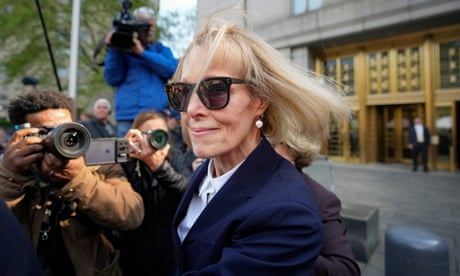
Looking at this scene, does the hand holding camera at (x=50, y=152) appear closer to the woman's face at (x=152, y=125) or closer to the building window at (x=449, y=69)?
the woman's face at (x=152, y=125)

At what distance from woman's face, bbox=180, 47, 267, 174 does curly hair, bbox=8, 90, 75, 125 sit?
110 centimetres

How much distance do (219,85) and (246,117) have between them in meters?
0.16

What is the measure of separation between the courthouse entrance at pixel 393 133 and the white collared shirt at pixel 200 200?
10.4m

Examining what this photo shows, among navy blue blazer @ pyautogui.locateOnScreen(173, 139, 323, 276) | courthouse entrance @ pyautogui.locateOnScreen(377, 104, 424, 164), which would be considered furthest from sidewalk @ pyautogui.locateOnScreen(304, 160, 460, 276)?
navy blue blazer @ pyautogui.locateOnScreen(173, 139, 323, 276)

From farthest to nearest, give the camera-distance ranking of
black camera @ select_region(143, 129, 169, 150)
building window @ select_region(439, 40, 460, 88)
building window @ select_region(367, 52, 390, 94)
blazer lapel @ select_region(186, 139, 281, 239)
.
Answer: building window @ select_region(367, 52, 390, 94)
building window @ select_region(439, 40, 460, 88)
black camera @ select_region(143, 129, 169, 150)
blazer lapel @ select_region(186, 139, 281, 239)

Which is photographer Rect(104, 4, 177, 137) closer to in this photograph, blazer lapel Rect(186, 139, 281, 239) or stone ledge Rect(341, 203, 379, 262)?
blazer lapel Rect(186, 139, 281, 239)

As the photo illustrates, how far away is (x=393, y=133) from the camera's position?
34.9 ft

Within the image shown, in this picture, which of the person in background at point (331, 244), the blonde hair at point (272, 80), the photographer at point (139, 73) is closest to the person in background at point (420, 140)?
the photographer at point (139, 73)

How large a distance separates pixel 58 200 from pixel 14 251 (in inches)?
27.2

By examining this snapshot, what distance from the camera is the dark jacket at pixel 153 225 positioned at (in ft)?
6.15

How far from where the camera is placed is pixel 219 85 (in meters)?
0.98

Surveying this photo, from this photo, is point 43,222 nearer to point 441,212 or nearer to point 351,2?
point 351,2

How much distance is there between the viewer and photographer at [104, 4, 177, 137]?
8.81 feet

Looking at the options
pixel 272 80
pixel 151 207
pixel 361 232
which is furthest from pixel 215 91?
pixel 361 232
